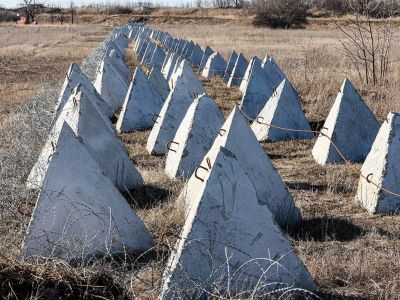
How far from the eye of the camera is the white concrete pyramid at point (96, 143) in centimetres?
616

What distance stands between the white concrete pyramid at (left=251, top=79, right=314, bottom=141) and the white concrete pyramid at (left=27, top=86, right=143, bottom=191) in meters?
→ 3.12

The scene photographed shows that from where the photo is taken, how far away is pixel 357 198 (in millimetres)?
6137

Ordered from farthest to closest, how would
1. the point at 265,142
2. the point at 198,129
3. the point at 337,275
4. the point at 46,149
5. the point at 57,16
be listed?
the point at 57,16, the point at 265,142, the point at 198,129, the point at 46,149, the point at 337,275

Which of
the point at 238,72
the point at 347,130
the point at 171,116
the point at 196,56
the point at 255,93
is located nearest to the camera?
the point at 347,130

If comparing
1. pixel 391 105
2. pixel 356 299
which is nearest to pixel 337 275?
pixel 356 299

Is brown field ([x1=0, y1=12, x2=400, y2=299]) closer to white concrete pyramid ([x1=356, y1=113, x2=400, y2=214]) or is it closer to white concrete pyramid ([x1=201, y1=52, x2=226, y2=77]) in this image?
white concrete pyramid ([x1=356, y1=113, x2=400, y2=214])

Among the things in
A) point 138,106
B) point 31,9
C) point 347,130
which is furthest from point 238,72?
point 31,9

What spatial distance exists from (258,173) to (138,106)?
5202mm

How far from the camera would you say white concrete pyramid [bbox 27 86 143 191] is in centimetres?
616

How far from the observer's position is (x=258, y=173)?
5469 mm

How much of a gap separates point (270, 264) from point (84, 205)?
1.56 meters

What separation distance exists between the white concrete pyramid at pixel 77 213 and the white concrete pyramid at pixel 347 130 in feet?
11.8

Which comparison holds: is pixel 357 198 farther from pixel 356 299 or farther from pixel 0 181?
pixel 0 181

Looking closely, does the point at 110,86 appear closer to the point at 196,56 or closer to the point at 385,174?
the point at 385,174
